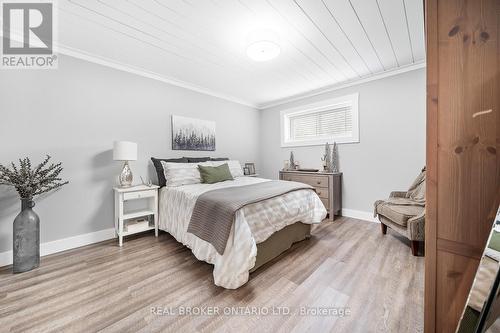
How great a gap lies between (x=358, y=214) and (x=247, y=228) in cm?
258

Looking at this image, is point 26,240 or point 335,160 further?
point 335,160

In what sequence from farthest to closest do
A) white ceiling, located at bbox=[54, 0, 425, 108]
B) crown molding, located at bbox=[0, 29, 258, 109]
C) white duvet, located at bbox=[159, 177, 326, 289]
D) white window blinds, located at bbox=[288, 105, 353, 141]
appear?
white window blinds, located at bbox=[288, 105, 353, 141], crown molding, located at bbox=[0, 29, 258, 109], white ceiling, located at bbox=[54, 0, 425, 108], white duvet, located at bbox=[159, 177, 326, 289]

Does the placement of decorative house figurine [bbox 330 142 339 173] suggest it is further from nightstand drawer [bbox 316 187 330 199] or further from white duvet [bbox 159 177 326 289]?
white duvet [bbox 159 177 326 289]

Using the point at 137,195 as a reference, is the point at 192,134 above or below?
above

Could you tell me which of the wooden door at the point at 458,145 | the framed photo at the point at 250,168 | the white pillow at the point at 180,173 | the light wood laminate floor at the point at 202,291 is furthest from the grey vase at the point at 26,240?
the framed photo at the point at 250,168

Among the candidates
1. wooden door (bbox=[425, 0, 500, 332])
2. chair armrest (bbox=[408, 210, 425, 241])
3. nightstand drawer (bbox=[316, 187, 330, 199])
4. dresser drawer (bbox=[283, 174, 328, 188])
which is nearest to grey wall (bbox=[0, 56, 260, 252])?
dresser drawer (bbox=[283, 174, 328, 188])

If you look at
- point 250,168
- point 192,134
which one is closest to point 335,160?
point 250,168

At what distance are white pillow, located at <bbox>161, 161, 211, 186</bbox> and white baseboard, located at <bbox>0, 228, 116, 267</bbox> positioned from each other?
3.40 feet

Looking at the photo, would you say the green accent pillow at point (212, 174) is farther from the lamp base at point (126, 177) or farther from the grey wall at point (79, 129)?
the lamp base at point (126, 177)

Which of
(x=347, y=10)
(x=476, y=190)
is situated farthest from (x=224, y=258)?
(x=347, y=10)

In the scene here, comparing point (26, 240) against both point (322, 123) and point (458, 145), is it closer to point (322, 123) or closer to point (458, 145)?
point (458, 145)

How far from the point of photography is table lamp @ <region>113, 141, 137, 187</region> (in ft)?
7.95

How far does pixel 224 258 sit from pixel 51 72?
9.46ft

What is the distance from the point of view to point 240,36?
6.77 ft
